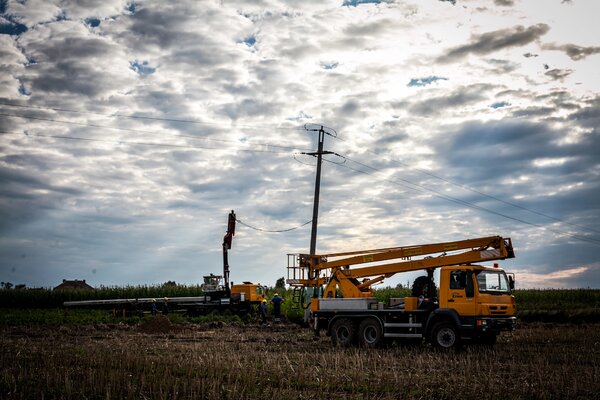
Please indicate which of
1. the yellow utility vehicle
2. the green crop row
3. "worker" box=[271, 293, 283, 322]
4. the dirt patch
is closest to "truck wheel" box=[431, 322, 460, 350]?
the yellow utility vehicle

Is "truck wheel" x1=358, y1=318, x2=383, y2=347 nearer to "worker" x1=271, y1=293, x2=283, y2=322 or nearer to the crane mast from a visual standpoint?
the crane mast

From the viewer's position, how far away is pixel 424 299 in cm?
2469

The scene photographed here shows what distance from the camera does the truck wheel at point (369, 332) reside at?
25.1 m

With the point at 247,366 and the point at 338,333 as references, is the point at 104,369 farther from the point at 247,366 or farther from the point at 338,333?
the point at 338,333

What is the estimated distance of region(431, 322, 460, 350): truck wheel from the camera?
23.1m

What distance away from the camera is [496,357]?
2050 cm

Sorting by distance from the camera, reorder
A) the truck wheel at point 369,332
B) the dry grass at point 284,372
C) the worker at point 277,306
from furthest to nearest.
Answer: the worker at point 277,306
the truck wheel at point 369,332
the dry grass at point 284,372

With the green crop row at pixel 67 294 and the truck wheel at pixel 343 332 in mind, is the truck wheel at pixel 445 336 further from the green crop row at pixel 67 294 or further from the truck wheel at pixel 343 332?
the green crop row at pixel 67 294

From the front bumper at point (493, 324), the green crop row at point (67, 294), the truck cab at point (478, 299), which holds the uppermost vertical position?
the green crop row at point (67, 294)

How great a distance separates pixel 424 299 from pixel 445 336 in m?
1.77

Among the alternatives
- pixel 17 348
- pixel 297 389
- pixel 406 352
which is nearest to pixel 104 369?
pixel 297 389

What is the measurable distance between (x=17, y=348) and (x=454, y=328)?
14.9m

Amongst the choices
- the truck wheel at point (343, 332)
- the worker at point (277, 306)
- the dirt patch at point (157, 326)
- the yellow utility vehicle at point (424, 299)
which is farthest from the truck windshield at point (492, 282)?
the worker at point (277, 306)

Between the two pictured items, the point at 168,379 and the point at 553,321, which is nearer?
the point at 168,379
